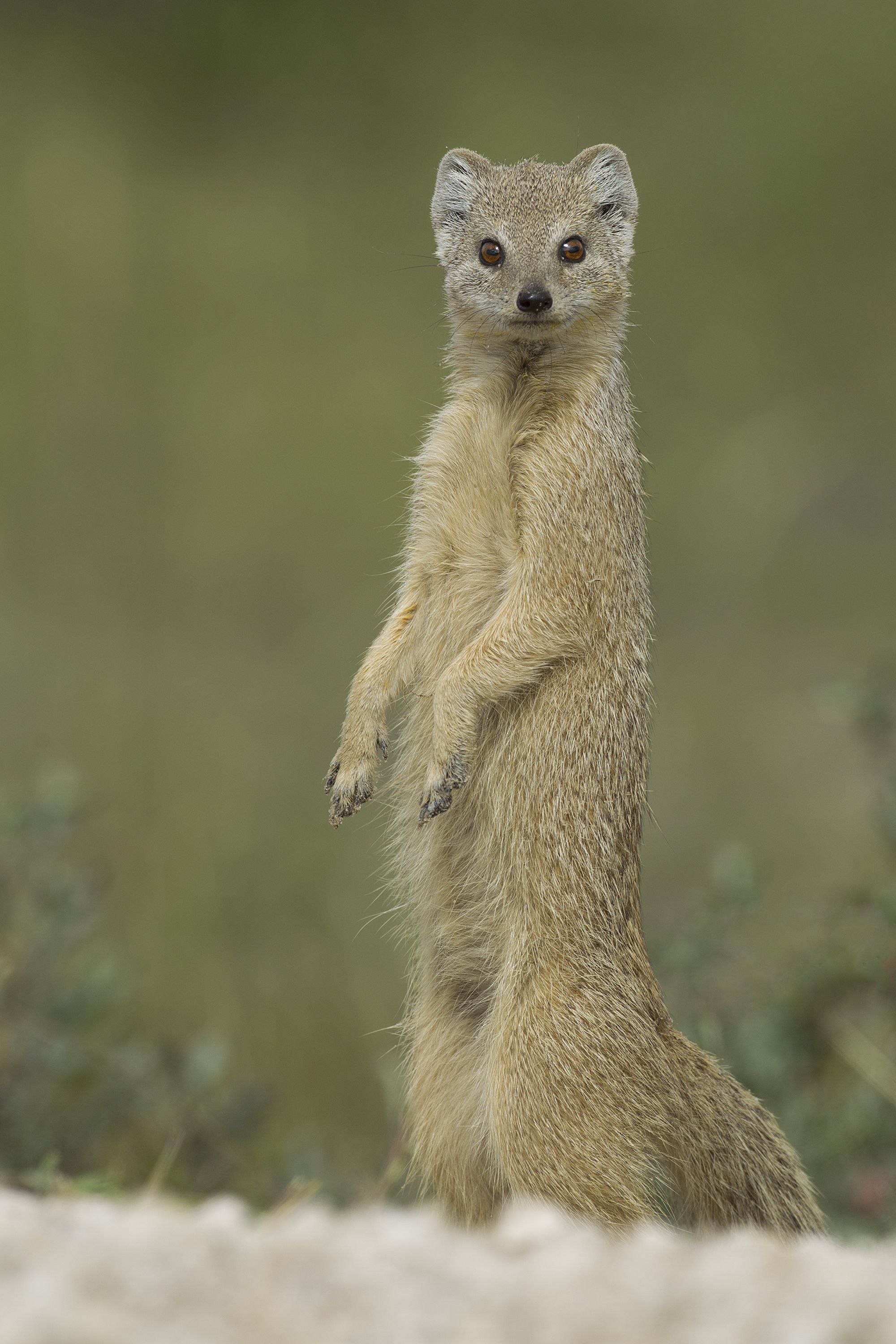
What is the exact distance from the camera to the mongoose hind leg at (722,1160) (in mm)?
2363

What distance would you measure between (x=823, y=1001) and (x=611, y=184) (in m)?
1.90

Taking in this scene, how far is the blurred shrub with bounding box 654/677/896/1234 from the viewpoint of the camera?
316 cm

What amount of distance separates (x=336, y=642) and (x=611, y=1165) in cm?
317

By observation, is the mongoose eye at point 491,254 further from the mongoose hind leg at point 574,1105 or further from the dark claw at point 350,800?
the mongoose hind leg at point 574,1105

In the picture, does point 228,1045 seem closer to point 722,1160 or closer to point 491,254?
point 722,1160

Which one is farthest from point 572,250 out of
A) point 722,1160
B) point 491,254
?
point 722,1160

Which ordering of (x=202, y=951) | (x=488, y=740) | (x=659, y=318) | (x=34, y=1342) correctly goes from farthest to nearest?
(x=659, y=318), (x=202, y=951), (x=488, y=740), (x=34, y=1342)

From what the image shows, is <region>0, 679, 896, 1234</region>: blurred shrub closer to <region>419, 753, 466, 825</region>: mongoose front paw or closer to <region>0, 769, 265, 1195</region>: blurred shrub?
<region>0, 769, 265, 1195</region>: blurred shrub

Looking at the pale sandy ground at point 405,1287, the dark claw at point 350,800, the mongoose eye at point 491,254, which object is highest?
the mongoose eye at point 491,254

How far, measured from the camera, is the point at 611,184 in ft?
8.92

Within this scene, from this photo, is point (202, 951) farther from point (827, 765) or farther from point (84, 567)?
point (827, 765)

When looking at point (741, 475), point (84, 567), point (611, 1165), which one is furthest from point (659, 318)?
point (611, 1165)

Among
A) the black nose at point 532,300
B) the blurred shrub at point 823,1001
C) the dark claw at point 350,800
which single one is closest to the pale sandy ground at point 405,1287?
the dark claw at point 350,800

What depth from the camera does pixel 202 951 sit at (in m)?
4.60
